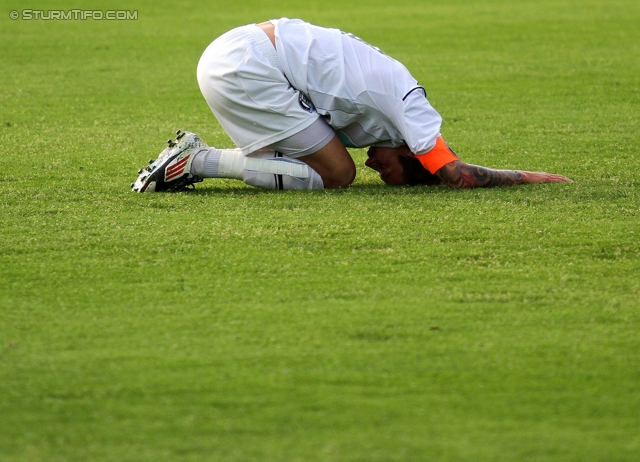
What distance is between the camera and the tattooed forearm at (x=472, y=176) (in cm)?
336

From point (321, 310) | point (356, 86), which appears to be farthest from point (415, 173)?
point (321, 310)

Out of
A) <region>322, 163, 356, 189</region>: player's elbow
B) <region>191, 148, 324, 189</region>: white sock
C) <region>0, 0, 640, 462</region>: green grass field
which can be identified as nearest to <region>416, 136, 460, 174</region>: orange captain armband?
<region>0, 0, 640, 462</region>: green grass field

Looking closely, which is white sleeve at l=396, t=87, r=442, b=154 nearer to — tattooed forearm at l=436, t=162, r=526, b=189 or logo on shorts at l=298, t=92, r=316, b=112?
tattooed forearm at l=436, t=162, r=526, b=189

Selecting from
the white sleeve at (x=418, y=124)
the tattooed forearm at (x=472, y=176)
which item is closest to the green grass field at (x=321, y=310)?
the tattooed forearm at (x=472, y=176)

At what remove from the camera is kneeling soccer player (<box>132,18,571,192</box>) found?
3.39 m

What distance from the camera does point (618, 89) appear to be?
576 centimetres

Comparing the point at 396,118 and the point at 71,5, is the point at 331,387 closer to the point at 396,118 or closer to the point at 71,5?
the point at 396,118

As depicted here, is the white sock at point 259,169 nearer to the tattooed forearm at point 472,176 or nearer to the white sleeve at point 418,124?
the white sleeve at point 418,124

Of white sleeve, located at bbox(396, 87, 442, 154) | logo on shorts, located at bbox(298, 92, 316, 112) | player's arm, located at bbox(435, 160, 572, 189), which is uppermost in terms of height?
logo on shorts, located at bbox(298, 92, 316, 112)

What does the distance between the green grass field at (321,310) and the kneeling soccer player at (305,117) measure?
115mm

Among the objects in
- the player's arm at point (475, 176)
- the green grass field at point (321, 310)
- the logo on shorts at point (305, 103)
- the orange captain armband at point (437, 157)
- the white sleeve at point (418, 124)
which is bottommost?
the green grass field at point (321, 310)

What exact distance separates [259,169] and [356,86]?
49cm

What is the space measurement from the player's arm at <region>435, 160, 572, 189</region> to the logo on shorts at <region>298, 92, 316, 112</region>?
1.80 feet

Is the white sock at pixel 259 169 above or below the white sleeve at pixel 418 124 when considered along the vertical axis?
below
